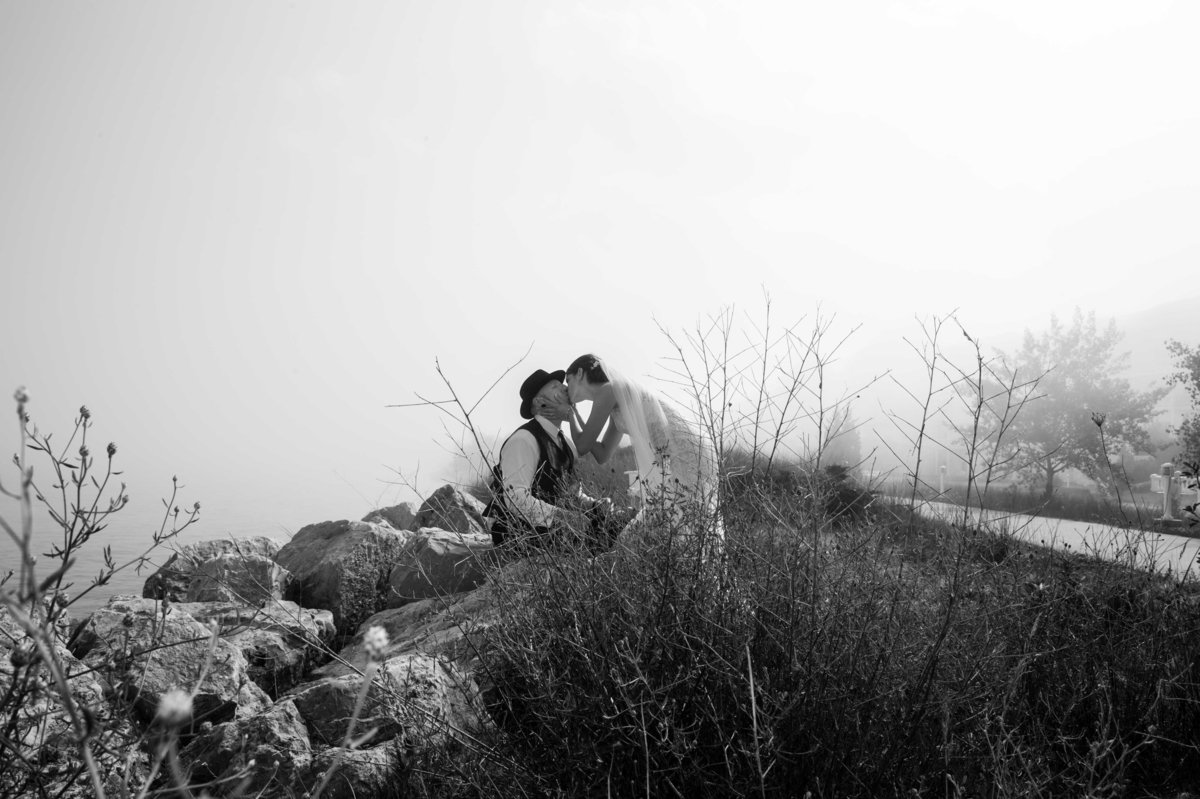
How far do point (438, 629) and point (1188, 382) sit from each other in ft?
85.0

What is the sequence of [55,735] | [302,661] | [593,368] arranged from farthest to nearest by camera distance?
1. [593,368]
2. [302,661]
3. [55,735]

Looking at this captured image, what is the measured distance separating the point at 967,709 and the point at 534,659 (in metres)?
1.52

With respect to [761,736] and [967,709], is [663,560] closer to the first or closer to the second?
[761,736]

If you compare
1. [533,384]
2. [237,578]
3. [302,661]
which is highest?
[533,384]

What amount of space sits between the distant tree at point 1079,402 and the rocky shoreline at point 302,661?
24.9 metres

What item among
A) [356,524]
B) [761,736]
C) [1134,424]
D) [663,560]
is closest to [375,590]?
[356,524]

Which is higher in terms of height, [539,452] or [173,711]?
[539,452]

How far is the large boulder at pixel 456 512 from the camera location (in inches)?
279

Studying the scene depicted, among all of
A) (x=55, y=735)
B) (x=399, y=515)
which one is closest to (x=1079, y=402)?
(x=399, y=515)

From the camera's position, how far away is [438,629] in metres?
4.20

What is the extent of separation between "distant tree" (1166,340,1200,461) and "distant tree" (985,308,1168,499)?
370 cm

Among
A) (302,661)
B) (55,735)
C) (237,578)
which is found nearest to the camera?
(55,735)

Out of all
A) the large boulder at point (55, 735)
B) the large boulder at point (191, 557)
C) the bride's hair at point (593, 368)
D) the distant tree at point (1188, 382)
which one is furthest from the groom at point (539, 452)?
the distant tree at point (1188, 382)

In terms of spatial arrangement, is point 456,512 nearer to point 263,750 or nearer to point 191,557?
point 191,557
